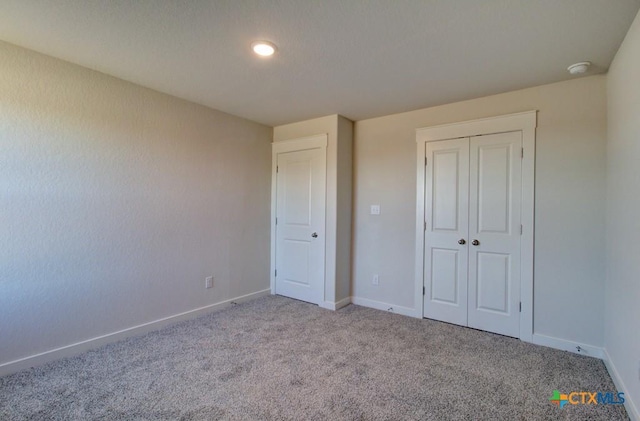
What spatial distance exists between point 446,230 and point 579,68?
1671mm

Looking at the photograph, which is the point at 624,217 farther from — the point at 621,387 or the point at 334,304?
the point at 334,304

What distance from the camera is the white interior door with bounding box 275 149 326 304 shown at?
3768 millimetres

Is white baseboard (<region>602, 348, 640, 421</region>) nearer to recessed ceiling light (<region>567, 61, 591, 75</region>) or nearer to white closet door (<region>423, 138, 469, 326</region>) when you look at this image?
white closet door (<region>423, 138, 469, 326</region>)

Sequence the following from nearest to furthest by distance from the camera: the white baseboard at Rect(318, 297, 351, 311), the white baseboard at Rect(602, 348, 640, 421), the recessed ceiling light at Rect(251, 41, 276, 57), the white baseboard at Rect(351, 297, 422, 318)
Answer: the white baseboard at Rect(602, 348, 640, 421) < the recessed ceiling light at Rect(251, 41, 276, 57) < the white baseboard at Rect(351, 297, 422, 318) < the white baseboard at Rect(318, 297, 351, 311)

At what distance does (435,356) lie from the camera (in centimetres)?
247

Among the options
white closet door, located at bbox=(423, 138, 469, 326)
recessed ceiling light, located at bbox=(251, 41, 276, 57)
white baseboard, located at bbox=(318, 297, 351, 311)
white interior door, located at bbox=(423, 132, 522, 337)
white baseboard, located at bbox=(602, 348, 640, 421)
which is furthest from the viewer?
white baseboard, located at bbox=(318, 297, 351, 311)

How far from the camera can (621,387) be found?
1951 mm

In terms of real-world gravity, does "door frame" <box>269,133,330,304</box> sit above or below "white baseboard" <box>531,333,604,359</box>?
above

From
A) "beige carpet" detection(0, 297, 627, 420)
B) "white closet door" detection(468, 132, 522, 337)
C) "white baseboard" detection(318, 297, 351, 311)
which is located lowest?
"beige carpet" detection(0, 297, 627, 420)

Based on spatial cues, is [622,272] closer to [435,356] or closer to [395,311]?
[435,356]

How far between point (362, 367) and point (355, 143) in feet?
8.37

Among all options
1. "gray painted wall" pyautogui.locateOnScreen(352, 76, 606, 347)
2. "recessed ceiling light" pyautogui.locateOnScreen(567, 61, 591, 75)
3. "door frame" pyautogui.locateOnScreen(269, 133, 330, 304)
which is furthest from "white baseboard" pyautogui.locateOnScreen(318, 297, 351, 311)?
"recessed ceiling light" pyautogui.locateOnScreen(567, 61, 591, 75)

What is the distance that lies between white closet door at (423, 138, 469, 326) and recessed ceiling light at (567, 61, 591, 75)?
0.93m

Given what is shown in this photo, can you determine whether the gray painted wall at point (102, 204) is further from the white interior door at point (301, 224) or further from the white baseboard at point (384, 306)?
the white baseboard at point (384, 306)
